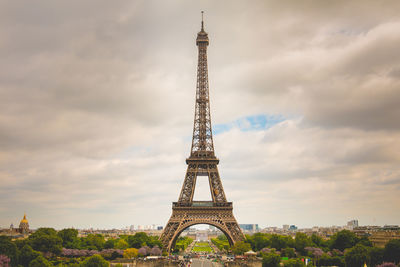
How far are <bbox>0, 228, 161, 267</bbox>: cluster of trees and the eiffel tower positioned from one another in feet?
22.3

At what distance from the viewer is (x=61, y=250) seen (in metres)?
67.0

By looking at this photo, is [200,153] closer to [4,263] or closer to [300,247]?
[300,247]

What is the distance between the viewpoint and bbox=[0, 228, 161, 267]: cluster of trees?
51.3 m

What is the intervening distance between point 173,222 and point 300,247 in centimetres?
2891

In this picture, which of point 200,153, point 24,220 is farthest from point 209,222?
point 24,220

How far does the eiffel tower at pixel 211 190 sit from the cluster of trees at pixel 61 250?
680 cm

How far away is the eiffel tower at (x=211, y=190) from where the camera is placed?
77375 mm

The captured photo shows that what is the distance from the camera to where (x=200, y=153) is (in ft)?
267

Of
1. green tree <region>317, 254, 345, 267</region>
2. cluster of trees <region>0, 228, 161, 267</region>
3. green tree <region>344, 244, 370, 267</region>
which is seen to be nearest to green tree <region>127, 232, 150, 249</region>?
cluster of trees <region>0, 228, 161, 267</region>

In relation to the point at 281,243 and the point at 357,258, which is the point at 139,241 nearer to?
the point at 281,243

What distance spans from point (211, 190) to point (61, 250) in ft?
101

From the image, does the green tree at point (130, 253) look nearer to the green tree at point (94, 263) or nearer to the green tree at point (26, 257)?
the green tree at point (26, 257)

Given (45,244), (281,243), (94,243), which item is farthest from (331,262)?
(94,243)

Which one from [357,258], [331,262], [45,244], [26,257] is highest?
[45,244]
